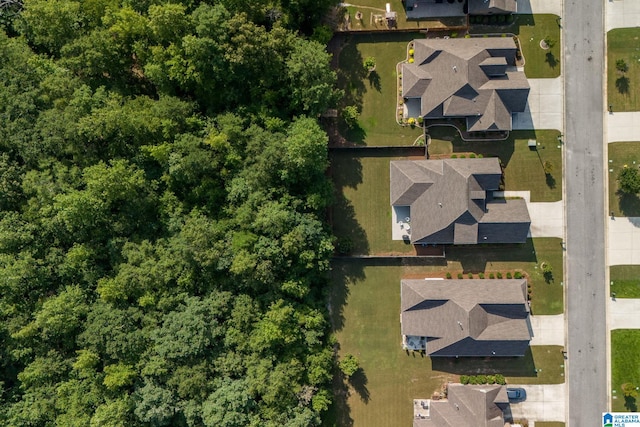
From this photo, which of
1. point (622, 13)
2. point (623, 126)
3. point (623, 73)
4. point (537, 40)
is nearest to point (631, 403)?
point (623, 126)

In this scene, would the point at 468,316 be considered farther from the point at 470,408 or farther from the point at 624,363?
the point at 624,363

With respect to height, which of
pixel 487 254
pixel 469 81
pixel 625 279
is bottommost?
pixel 625 279

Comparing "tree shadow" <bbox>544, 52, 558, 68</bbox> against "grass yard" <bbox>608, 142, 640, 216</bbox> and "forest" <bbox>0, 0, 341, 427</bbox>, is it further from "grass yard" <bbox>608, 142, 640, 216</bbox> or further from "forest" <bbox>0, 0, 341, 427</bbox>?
"forest" <bbox>0, 0, 341, 427</bbox>

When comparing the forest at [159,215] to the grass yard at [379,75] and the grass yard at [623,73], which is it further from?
the grass yard at [623,73]

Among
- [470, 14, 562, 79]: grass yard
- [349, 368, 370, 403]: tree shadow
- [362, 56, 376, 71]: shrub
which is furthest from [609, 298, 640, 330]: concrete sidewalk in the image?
[362, 56, 376, 71]: shrub

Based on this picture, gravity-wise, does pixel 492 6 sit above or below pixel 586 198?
above

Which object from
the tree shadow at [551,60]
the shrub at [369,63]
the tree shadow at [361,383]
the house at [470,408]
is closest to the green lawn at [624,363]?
the house at [470,408]

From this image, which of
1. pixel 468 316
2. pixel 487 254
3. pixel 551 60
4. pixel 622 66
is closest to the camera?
pixel 468 316
